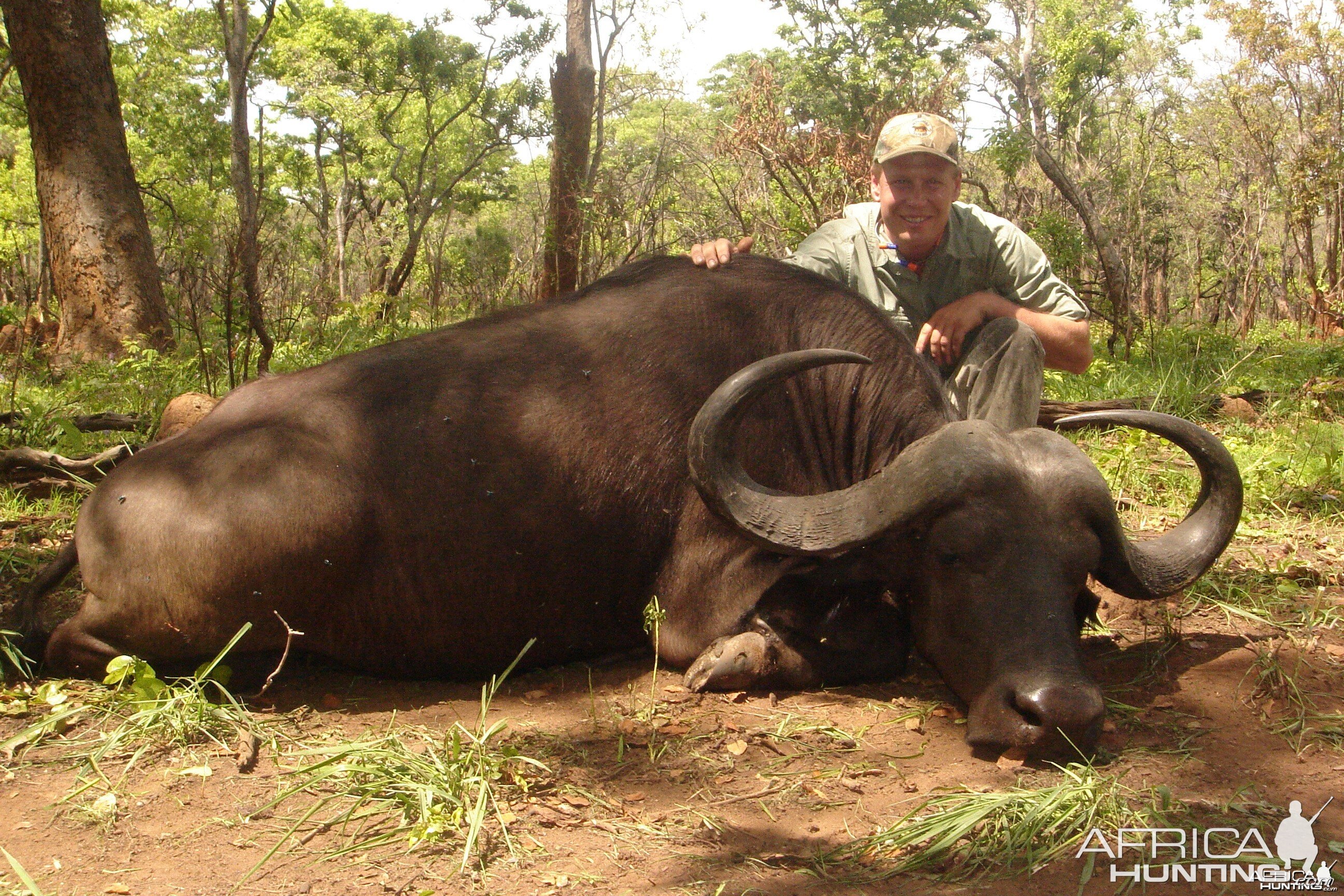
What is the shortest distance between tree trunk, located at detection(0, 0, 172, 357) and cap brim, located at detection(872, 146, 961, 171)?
6.60 metres

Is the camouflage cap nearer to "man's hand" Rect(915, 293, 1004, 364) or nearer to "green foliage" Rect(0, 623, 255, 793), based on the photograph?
"man's hand" Rect(915, 293, 1004, 364)

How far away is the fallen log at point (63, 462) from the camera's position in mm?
5051

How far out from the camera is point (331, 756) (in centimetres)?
309

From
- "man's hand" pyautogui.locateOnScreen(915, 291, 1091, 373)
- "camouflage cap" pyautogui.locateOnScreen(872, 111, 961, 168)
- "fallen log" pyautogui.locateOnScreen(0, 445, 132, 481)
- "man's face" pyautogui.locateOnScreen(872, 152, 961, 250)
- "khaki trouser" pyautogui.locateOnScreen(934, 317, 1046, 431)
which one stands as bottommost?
"fallen log" pyautogui.locateOnScreen(0, 445, 132, 481)

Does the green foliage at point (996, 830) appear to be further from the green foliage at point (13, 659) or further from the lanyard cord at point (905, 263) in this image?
the green foliage at point (13, 659)

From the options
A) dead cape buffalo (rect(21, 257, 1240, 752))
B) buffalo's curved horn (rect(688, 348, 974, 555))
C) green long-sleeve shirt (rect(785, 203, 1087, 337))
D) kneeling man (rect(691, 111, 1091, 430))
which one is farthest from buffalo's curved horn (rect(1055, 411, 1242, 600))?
green long-sleeve shirt (rect(785, 203, 1087, 337))

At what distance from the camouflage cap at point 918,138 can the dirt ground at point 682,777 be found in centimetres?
220

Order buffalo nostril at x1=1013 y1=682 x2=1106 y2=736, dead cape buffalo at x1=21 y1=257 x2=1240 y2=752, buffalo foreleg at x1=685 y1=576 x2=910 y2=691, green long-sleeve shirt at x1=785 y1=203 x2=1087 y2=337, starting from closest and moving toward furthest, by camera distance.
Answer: buffalo nostril at x1=1013 y1=682 x2=1106 y2=736 < dead cape buffalo at x1=21 y1=257 x2=1240 y2=752 < buffalo foreleg at x1=685 y1=576 x2=910 y2=691 < green long-sleeve shirt at x1=785 y1=203 x2=1087 y2=337

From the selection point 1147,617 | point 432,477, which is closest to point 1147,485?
point 1147,617

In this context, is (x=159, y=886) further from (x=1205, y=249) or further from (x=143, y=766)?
(x=1205, y=249)

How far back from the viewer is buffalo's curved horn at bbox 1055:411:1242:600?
11.2 feet

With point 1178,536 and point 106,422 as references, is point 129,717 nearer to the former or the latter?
point 106,422

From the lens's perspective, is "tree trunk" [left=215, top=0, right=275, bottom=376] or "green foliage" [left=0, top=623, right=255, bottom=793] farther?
"tree trunk" [left=215, top=0, right=275, bottom=376]

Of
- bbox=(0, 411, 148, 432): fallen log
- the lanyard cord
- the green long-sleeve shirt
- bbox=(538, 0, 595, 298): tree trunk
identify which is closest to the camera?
the green long-sleeve shirt
